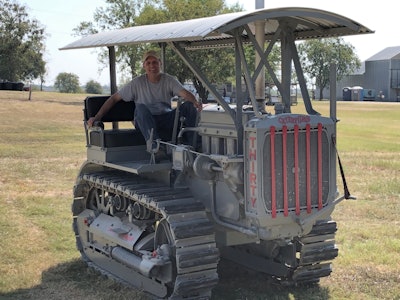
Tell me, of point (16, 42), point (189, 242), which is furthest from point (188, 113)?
point (16, 42)

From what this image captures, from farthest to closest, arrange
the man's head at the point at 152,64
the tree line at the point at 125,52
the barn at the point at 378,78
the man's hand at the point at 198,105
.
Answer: the barn at the point at 378,78 → the tree line at the point at 125,52 → the man's head at the point at 152,64 → the man's hand at the point at 198,105

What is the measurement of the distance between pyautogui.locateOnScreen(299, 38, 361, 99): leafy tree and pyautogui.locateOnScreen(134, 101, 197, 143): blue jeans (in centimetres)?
8065

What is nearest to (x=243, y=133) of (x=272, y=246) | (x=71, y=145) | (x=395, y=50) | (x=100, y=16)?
(x=272, y=246)

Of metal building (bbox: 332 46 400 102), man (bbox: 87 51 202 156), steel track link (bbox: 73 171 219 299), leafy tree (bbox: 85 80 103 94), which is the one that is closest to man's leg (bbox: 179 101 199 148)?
man (bbox: 87 51 202 156)

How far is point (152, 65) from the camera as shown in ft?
22.7

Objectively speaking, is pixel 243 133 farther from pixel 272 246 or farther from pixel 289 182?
pixel 272 246

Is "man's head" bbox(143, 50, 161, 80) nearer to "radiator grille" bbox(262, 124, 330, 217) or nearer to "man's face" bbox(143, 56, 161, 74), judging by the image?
"man's face" bbox(143, 56, 161, 74)

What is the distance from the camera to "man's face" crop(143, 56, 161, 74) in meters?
6.91

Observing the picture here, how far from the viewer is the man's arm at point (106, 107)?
7160mm

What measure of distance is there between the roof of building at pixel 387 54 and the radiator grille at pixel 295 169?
295ft

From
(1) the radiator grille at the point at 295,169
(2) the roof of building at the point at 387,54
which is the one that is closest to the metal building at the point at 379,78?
(2) the roof of building at the point at 387,54

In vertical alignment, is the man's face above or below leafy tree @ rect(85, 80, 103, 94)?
above

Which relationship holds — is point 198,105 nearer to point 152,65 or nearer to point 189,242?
point 152,65

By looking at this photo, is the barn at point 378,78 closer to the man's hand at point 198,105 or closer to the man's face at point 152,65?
the man's face at point 152,65
